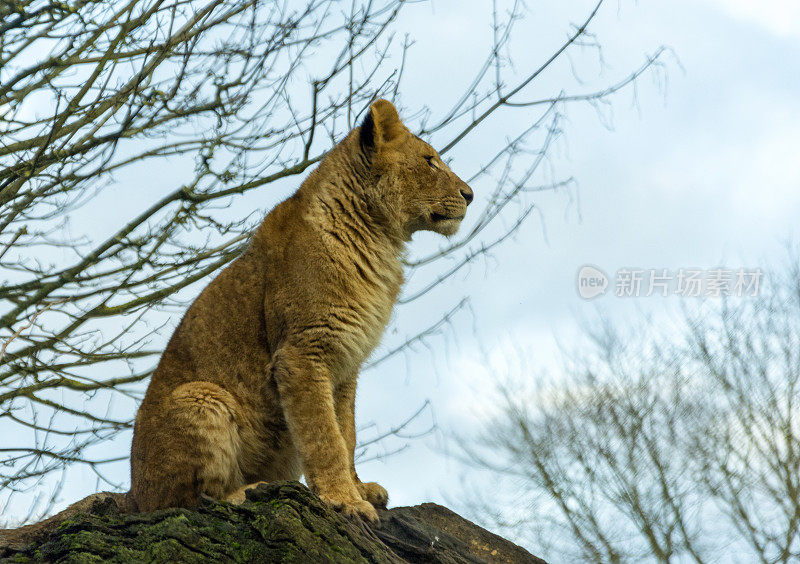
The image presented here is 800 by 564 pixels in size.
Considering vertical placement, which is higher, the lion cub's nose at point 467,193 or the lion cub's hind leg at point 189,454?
the lion cub's nose at point 467,193

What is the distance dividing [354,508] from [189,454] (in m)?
1.05

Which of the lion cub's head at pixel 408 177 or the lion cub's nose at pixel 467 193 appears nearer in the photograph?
the lion cub's head at pixel 408 177

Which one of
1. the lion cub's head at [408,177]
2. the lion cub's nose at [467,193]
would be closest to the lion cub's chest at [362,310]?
the lion cub's head at [408,177]

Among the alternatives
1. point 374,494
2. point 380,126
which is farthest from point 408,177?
point 374,494

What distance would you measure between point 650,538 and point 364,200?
8.70 meters

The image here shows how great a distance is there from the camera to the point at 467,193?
595 centimetres

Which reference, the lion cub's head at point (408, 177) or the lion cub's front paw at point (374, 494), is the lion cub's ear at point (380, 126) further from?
the lion cub's front paw at point (374, 494)

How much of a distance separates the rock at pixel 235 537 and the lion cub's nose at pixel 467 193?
8.01 ft

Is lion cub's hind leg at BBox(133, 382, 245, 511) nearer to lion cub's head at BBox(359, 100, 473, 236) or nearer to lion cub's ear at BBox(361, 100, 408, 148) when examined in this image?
lion cub's head at BBox(359, 100, 473, 236)

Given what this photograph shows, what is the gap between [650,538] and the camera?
1211 cm

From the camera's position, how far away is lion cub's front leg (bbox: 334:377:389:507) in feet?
17.5

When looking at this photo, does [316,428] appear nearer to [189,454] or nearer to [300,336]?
[300,336]

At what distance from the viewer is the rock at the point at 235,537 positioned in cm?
415

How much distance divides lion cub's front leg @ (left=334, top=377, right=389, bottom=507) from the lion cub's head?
1255 millimetres
